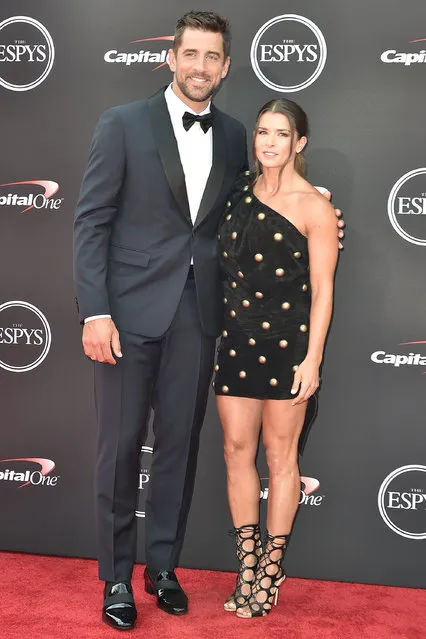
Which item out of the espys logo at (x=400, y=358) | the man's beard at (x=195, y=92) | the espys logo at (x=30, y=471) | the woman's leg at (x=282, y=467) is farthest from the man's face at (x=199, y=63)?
the espys logo at (x=30, y=471)

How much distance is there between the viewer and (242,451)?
10.0 ft

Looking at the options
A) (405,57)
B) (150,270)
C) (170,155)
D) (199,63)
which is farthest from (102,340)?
(405,57)

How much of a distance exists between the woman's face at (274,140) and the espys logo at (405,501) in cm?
139

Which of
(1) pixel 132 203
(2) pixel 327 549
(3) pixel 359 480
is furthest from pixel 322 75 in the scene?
(2) pixel 327 549

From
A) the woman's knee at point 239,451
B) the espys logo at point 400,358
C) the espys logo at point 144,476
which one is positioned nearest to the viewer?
the woman's knee at point 239,451

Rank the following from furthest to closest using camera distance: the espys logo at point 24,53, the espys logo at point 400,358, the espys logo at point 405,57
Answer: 1. the espys logo at point 24,53
2. the espys logo at point 400,358
3. the espys logo at point 405,57

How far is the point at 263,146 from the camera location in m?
2.88

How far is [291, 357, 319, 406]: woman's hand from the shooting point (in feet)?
9.53

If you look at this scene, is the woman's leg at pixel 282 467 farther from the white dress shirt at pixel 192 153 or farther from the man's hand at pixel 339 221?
the white dress shirt at pixel 192 153

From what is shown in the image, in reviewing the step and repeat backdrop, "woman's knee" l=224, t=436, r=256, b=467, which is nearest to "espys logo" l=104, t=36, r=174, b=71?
the step and repeat backdrop

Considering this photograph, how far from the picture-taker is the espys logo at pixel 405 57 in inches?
128

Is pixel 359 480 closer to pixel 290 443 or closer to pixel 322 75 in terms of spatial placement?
pixel 290 443

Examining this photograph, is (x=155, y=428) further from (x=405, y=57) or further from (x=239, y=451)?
(x=405, y=57)

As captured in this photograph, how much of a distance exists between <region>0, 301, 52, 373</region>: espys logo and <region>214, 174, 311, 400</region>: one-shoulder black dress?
97 cm
